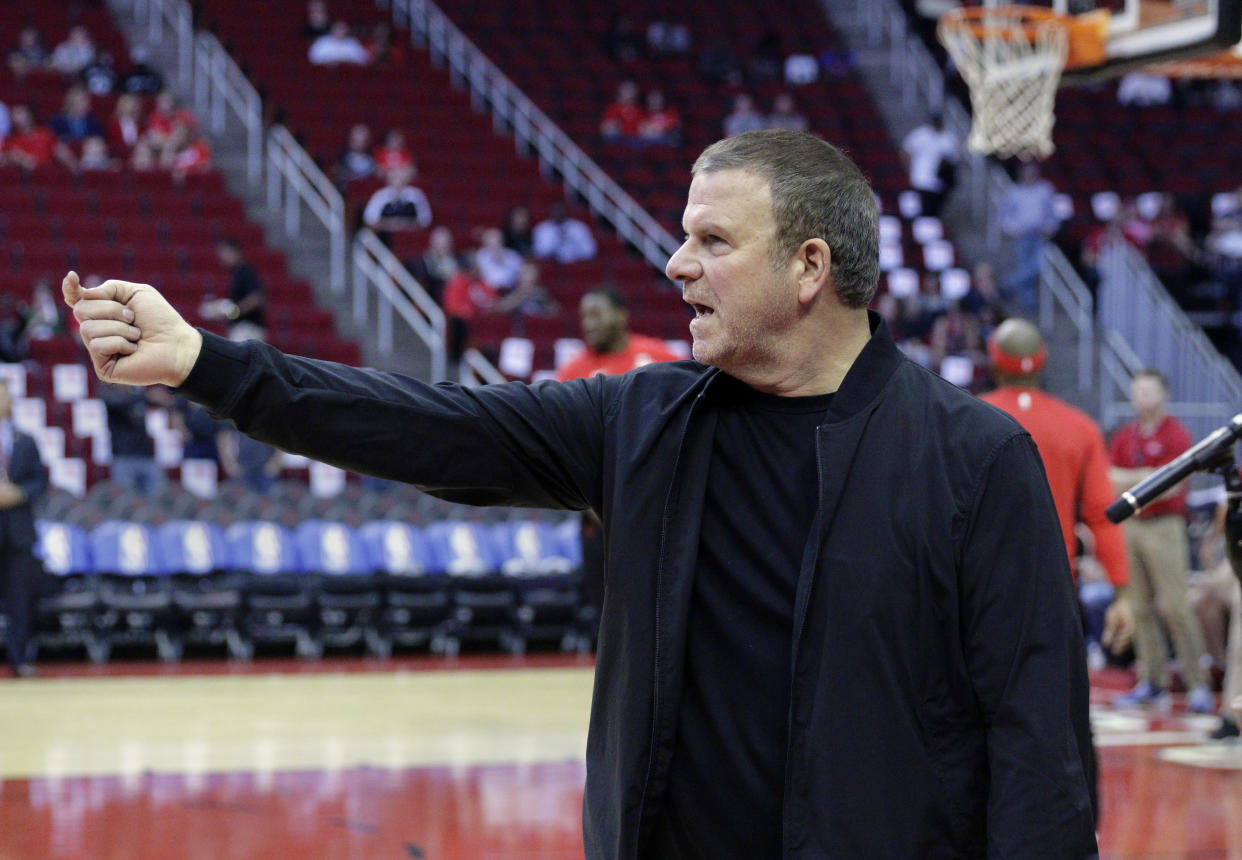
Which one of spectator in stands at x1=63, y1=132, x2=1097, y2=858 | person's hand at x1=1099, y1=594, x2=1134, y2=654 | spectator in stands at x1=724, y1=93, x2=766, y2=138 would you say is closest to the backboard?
person's hand at x1=1099, y1=594, x2=1134, y2=654

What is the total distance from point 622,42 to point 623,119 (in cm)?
203

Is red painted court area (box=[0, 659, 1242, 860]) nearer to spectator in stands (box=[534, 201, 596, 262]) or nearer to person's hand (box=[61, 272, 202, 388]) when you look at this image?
person's hand (box=[61, 272, 202, 388])

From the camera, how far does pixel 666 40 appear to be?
70.4ft

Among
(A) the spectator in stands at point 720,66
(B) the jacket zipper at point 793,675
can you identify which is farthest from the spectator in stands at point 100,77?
(B) the jacket zipper at point 793,675

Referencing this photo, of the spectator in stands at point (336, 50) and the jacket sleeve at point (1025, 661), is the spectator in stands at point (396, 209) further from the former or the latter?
the jacket sleeve at point (1025, 661)

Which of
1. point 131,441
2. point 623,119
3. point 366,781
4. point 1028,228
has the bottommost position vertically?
point 366,781

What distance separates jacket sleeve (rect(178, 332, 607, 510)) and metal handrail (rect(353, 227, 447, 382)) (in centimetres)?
1235

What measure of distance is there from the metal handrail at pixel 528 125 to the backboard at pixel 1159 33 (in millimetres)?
8522

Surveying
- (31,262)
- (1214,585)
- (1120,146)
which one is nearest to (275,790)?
(1214,585)

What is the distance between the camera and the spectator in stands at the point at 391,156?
17.1 metres

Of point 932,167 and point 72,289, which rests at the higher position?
point 932,167

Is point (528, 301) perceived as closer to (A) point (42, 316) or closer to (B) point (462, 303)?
(B) point (462, 303)

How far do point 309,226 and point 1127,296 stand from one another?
872 cm

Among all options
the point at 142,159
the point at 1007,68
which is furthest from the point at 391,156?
the point at 1007,68
